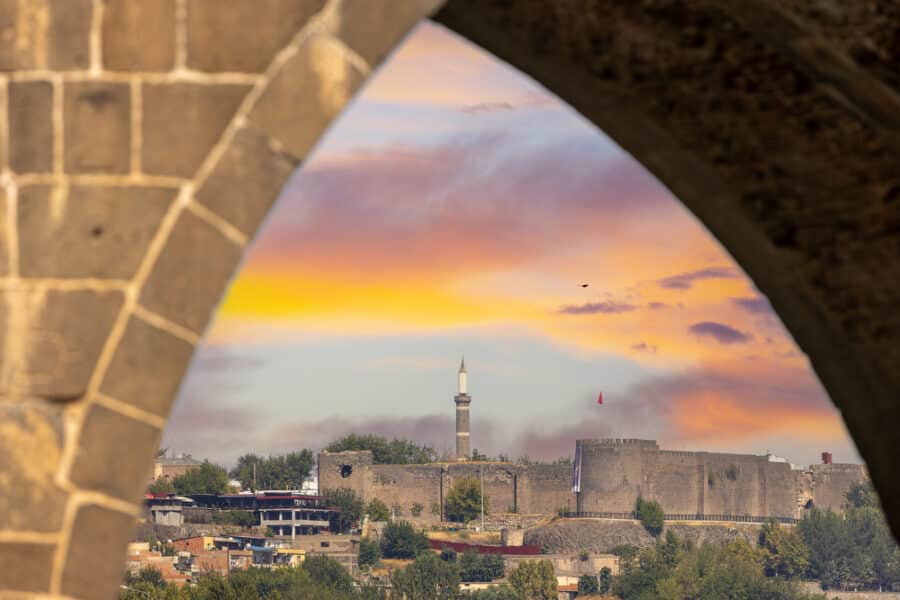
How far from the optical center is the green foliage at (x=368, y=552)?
254 ft

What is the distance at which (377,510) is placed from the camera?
79.1 metres

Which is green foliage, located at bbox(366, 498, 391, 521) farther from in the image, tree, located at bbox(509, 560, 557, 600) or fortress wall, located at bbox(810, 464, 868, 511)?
fortress wall, located at bbox(810, 464, 868, 511)

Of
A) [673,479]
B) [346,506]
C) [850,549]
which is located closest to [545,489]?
[673,479]

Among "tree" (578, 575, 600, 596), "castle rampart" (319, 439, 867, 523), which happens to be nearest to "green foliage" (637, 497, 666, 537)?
"castle rampart" (319, 439, 867, 523)

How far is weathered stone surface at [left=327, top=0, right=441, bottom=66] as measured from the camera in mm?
2500

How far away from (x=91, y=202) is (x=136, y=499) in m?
0.43

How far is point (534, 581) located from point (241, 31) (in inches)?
2874

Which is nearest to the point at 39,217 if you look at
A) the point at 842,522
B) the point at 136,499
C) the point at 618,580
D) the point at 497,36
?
the point at 136,499

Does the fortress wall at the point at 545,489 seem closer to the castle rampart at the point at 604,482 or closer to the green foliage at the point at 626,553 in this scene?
the castle rampart at the point at 604,482

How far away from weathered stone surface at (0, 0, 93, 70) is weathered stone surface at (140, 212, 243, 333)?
1.06 ft

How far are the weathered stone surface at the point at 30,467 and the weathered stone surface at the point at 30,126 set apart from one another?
0.36 m

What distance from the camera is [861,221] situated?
4141mm

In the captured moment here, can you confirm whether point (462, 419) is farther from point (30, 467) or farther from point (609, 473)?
point (30, 467)

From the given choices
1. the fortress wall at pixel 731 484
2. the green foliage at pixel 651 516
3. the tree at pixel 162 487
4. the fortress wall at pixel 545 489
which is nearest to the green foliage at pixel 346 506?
the fortress wall at pixel 545 489
